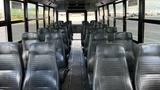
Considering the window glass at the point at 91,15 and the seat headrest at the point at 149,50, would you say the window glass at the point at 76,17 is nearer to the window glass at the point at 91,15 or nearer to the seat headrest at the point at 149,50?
the window glass at the point at 91,15

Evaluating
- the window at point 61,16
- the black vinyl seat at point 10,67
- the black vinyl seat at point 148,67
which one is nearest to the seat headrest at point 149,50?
the black vinyl seat at point 148,67

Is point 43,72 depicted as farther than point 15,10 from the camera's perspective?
No

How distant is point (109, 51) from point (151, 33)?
2.07 metres

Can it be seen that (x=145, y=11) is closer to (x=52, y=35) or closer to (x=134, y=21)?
(x=134, y=21)

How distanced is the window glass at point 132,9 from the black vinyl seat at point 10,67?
3.32m

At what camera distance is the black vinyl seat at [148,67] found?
8.90ft

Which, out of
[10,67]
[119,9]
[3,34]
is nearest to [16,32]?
[3,34]

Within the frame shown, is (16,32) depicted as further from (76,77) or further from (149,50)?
(149,50)

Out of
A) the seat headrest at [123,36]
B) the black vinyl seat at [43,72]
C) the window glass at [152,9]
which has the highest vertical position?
the window glass at [152,9]

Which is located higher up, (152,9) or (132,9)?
(132,9)

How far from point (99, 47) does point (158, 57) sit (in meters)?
0.68

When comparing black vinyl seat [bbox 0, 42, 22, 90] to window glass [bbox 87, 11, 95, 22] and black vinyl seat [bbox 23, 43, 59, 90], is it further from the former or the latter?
window glass [bbox 87, 11, 95, 22]

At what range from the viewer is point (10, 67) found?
298 centimetres

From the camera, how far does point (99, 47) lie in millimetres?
2859
